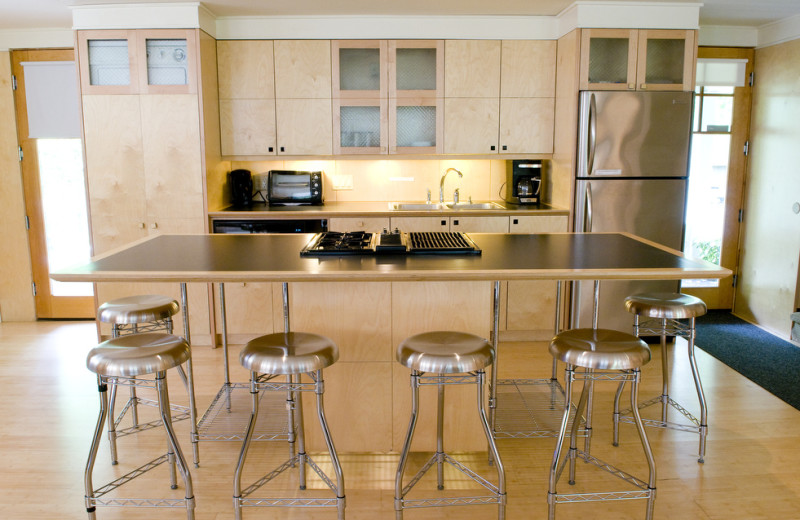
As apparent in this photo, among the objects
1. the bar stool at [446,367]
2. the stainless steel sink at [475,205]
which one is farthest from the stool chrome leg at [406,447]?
the stainless steel sink at [475,205]

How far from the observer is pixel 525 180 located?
5062 millimetres

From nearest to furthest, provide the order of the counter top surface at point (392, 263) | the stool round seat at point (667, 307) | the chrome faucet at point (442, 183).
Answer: the counter top surface at point (392, 263)
the stool round seat at point (667, 307)
the chrome faucet at point (442, 183)

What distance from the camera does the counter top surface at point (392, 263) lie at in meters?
2.34

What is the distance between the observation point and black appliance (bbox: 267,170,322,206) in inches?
198

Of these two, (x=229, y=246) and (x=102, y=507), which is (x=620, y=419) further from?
(x=102, y=507)

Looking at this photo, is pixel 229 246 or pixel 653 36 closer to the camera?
pixel 229 246

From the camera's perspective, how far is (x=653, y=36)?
441 centimetres

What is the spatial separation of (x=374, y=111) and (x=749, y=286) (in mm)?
3413

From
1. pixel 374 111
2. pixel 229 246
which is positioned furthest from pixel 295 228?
pixel 229 246

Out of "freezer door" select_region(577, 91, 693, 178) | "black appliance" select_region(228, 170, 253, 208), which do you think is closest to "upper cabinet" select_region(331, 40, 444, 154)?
"black appliance" select_region(228, 170, 253, 208)

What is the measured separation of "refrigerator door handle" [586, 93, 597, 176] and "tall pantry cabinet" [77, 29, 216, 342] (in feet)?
8.89

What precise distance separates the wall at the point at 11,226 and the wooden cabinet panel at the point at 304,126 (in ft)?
7.51

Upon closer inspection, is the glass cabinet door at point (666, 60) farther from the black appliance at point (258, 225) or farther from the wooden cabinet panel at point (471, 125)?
the black appliance at point (258, 225)

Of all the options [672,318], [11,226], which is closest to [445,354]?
[672,318]
